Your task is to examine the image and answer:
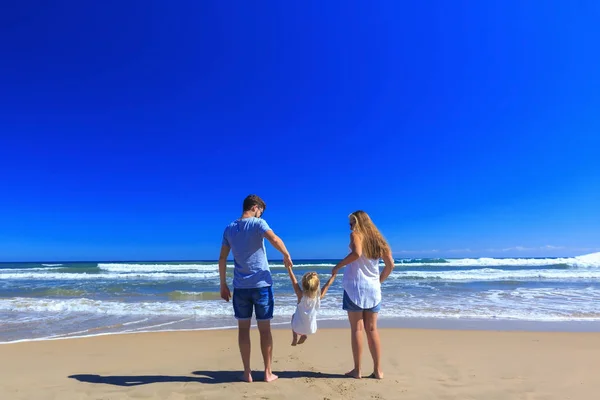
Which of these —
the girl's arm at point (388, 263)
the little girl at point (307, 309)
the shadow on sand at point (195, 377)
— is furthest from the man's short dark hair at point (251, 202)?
the shadow on sand at point (195, 377)

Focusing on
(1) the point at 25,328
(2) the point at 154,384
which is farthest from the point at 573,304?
(1) the point at 25,328

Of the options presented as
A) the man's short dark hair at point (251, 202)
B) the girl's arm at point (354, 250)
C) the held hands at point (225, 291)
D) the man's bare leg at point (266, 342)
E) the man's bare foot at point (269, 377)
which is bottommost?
the man's bare foot at point (269, 377)

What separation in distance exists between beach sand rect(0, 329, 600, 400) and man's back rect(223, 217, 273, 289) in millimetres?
1049

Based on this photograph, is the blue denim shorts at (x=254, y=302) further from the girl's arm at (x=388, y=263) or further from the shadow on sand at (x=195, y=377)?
the girl's arm at (x=388, y=263)

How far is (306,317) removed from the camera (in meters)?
3.52

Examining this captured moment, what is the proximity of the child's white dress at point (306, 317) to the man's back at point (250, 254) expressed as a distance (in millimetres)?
409

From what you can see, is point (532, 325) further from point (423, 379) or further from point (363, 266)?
point (363, 266)

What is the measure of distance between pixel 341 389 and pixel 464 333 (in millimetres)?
3765

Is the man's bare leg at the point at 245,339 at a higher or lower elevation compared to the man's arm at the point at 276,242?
lower

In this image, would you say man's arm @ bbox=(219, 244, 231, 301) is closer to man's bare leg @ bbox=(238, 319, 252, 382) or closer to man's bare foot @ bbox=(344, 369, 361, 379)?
man's bare leg @ bbox=(238, 319, 252, 382)

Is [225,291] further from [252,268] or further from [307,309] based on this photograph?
[307,309]

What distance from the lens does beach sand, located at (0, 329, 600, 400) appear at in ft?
11.4

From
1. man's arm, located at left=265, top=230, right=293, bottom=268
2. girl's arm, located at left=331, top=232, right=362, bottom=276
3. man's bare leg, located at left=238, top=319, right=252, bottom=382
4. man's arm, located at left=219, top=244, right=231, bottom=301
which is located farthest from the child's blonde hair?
man's arm, located at left=219, top=244, right=231, bottom=301

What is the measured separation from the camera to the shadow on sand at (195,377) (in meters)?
3.78
